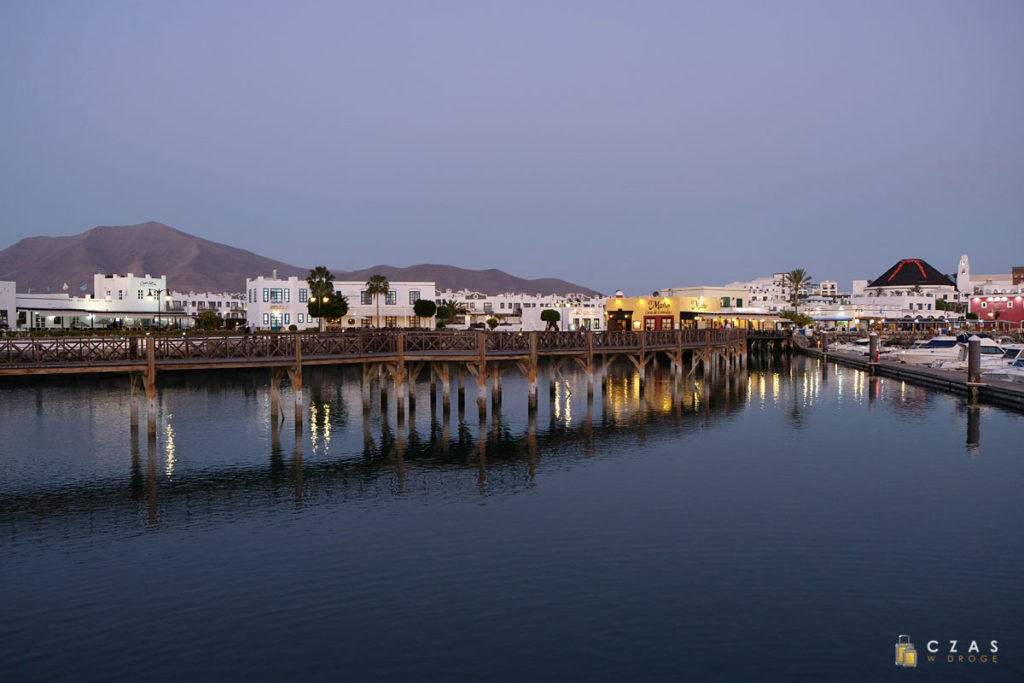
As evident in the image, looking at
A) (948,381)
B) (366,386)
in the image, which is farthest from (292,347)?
(948,381)

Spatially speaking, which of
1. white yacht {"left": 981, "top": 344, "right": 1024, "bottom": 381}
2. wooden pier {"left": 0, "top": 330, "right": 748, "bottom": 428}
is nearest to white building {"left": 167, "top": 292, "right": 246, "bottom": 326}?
wooden pier {"left": 0, "top": 330, "right": 748, "bottom": 428}

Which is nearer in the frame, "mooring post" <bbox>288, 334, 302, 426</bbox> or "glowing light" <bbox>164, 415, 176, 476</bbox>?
"glowing light" <bbox>164, 415, 176, 476</bbox>

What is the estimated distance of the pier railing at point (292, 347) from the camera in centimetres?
3306

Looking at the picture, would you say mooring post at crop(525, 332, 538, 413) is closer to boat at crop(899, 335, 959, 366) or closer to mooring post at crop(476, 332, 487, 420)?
mooring post at crop(476, 332, 487, 420)

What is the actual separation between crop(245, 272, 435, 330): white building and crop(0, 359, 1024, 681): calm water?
66.6 meters

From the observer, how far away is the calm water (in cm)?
1488

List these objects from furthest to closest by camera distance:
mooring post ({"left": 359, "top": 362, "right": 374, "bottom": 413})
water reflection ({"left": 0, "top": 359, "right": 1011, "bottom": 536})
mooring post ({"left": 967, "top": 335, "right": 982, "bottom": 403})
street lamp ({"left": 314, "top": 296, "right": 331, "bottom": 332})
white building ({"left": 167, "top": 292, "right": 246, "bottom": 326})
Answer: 1. white building ({"left": 167, "top": 292, "right": 246, "bottom": 326})
2. street lamp ({"left": 314, "top": 296, "right": 331, "bottom": 332})
3. mooring post ({"left": 967, "top": 335, "right": 982, "bottom": 403})
4. mooring post ({"left": 359, "top": 362, "right": 374, "bottom": 413})
5. water reflection ({"left": 0, "top": 359, "right": 1011, "bottom": 536})

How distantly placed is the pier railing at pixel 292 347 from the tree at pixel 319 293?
5838cm

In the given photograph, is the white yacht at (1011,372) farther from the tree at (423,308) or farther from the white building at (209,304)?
the white building at (209,304)

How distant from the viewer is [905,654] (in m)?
14.6

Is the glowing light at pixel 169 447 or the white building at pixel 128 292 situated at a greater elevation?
the white building at pixel 128 292

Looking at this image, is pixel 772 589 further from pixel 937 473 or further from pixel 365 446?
pixel 365 446

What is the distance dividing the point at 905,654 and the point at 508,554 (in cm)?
951

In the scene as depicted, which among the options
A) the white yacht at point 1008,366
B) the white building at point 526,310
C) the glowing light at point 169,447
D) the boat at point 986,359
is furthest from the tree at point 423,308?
the white yacht at point 1008,366
